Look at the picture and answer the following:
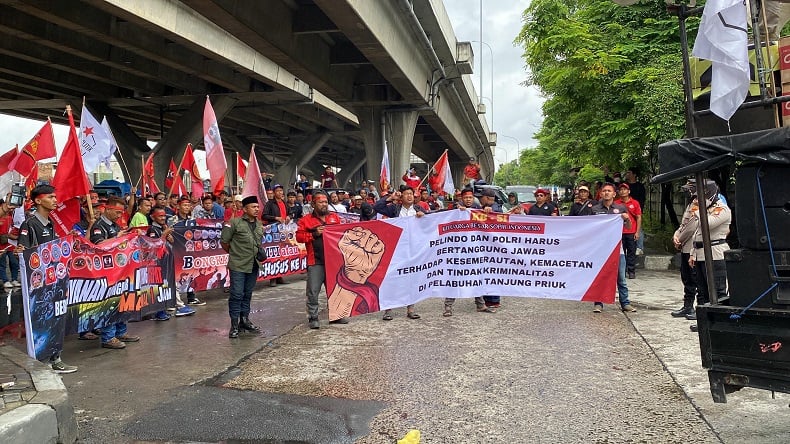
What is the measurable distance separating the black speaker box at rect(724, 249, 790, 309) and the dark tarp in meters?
0.57

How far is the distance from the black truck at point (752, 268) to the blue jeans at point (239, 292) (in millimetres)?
5401

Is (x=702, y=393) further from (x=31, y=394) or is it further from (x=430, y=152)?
(x=430, y=152)

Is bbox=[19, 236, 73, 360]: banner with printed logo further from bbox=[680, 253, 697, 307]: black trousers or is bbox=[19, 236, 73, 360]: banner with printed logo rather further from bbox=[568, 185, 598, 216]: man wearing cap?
bbox=[680, 253, 697, 307]: black trousers

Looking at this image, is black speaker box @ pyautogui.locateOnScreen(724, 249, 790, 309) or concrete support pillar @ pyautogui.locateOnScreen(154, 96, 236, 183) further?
concrete support pillar @ pyautogui.locateOnScreen(154, 96, 236, 183)

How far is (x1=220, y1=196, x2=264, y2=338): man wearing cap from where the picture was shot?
7.91 meters

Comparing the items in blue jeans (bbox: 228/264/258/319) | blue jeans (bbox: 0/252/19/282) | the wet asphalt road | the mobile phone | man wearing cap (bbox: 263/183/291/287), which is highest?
the mobile phone

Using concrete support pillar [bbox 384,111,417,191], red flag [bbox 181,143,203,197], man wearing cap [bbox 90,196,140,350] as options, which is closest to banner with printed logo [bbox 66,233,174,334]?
man wearing cap [bbox 90,196,140,350]

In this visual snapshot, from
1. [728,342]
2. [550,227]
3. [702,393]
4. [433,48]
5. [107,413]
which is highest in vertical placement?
[433,48]

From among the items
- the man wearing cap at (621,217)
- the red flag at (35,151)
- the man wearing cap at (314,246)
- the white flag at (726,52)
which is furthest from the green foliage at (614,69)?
the red flag at (35,151)

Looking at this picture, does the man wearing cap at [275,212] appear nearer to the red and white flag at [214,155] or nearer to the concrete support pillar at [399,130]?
the red and white flag at [214,155]

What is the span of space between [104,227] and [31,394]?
136 inches

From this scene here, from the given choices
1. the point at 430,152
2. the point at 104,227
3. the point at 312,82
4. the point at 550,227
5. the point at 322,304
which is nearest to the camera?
the point at 104,227

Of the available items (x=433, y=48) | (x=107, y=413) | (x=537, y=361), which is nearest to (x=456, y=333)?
(x=537, y=361)

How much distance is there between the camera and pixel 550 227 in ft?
29.4
